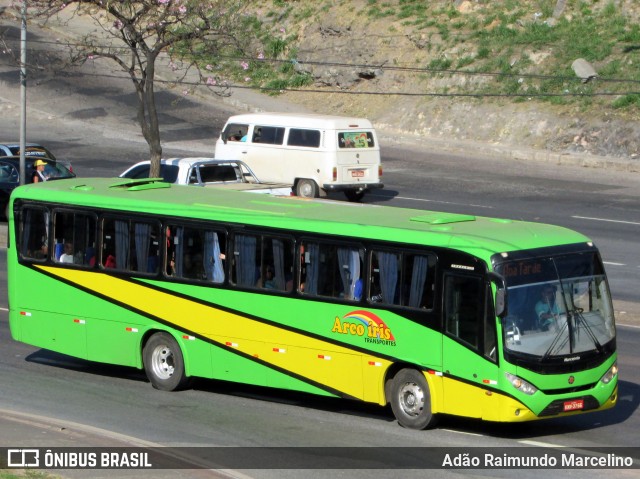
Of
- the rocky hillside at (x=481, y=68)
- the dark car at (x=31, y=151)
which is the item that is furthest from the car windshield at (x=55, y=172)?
the rocky hillside at (x=481, y=68)

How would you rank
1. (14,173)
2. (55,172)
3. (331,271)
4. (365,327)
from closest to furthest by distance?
(365,327)
(331,271)
(14,173)
(55,172)

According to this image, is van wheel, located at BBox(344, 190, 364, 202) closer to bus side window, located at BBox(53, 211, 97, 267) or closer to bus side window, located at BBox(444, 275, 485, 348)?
bus side window, located at BBox(53, 211, 97, 267)

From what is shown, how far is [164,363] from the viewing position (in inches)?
607

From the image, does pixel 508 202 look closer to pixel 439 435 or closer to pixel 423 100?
pixel 423 100

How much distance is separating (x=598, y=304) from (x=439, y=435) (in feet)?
7.49

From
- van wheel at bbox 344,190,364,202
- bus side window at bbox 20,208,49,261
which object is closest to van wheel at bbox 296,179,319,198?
van wheel at bbox 344,190,364,202

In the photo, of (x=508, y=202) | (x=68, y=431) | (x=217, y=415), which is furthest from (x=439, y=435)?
(x=508, y=202)

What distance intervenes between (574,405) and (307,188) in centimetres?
2026

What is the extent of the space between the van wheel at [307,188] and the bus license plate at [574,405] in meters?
19.9

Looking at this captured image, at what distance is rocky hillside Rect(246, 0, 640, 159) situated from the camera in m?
39.8

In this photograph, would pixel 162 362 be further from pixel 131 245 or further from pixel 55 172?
pixel 55 172

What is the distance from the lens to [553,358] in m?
12.5

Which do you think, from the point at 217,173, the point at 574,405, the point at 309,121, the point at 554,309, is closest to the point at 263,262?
the point at 554,309

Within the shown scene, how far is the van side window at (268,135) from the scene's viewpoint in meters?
32.8
